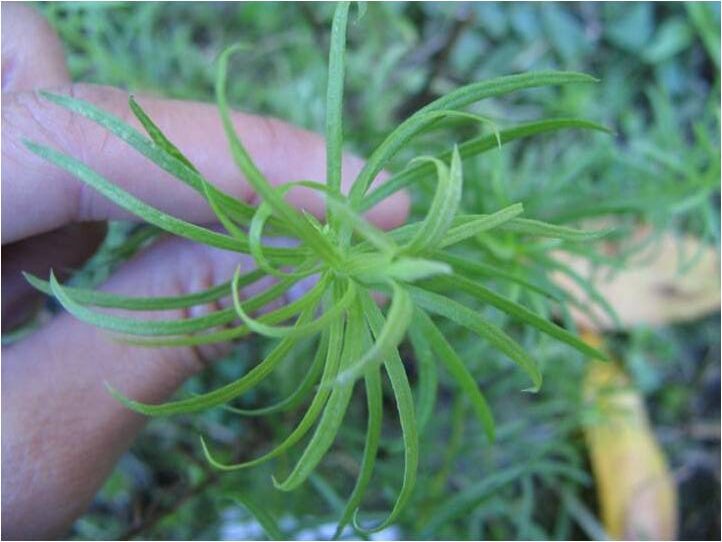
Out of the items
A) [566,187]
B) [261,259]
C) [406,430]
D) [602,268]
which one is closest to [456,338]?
[566,187]

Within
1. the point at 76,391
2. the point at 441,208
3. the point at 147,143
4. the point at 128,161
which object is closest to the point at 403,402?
the point at 441,208

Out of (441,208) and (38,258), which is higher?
(441,208)

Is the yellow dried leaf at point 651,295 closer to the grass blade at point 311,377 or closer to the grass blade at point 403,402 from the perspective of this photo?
the grass blade at point 311,377

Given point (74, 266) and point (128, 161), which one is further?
point (74, 266)

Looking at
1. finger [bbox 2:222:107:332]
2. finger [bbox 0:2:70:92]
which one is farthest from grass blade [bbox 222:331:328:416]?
finger [bbox 0:2:70:92]

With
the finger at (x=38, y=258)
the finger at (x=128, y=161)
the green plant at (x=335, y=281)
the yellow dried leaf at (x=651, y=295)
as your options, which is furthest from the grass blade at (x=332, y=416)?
the yellow dried leaf at (x=651, y=295)

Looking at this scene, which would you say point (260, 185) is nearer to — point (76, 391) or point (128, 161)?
point (128, 161)

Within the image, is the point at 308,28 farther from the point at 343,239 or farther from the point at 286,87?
the point at 343,239
